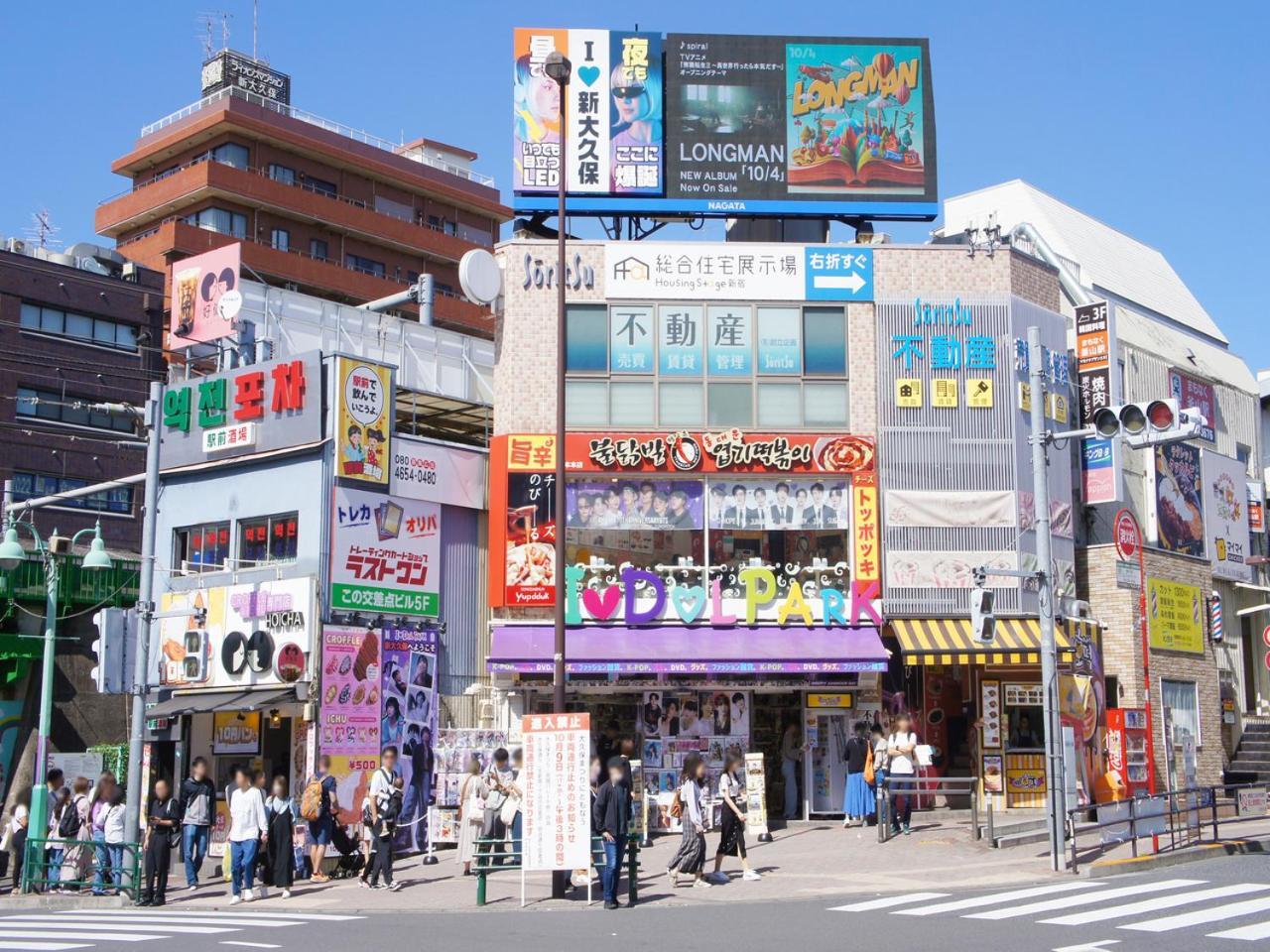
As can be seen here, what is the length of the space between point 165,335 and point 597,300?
28951 mm

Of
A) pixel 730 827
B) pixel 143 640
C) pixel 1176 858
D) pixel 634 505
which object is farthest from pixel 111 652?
pixel 1176 858

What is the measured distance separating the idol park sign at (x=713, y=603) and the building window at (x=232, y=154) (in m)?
42.2

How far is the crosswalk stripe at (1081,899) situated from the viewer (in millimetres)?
16500

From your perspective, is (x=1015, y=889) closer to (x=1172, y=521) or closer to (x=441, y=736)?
(x=441, y=736)

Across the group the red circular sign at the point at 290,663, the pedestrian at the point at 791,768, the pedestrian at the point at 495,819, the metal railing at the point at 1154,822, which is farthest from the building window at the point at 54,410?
the metal railing at the point at 1154,822

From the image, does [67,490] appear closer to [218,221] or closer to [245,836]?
[218,221]

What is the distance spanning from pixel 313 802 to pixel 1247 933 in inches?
523

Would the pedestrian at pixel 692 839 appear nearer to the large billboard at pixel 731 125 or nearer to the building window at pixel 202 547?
the building window at pixel 202 547

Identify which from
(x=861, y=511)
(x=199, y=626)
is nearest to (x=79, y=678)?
(x=199, y=626)

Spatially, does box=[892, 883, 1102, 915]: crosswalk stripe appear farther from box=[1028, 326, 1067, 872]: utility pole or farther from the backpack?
the backpack

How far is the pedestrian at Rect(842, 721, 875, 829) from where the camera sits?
25.8 meters

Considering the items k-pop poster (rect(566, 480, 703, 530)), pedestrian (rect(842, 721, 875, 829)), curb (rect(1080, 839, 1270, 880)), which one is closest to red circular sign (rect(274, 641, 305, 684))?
k-pop poster (rect(566, 480, 703, 530))

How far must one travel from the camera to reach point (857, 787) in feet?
85.2

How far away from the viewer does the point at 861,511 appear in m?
28.3
